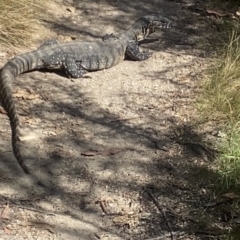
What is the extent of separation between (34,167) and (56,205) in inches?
20.3

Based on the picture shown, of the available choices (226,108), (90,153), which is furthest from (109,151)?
(226,108)

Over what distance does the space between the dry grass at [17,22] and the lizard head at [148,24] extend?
4.06 ft

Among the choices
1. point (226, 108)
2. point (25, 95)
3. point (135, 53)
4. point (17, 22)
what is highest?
point (226, 108)

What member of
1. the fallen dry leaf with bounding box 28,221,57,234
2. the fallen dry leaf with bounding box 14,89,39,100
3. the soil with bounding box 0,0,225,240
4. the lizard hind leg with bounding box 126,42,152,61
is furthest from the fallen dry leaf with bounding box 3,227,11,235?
the lizard hind leg with bounding box 126,42,152,61

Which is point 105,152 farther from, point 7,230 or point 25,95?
point 7,230

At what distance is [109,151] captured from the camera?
6.02m

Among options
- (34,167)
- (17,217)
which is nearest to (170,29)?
(34,167)

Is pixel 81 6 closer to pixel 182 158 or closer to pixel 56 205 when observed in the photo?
pixel 182 158

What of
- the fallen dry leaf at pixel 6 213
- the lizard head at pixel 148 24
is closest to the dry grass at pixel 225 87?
the lizard head at pixel 148 24

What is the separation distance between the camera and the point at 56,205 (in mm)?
5246

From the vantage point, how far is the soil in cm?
514

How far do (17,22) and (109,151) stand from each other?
7.88ft

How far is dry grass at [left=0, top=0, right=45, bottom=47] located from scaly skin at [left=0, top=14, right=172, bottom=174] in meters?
0.34

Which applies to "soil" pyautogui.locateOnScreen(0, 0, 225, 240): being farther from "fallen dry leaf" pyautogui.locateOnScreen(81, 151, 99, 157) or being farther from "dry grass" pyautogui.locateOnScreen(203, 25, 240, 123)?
"dry grass" pyautogui.locateOnScreen(203, 25, 240, 123)
